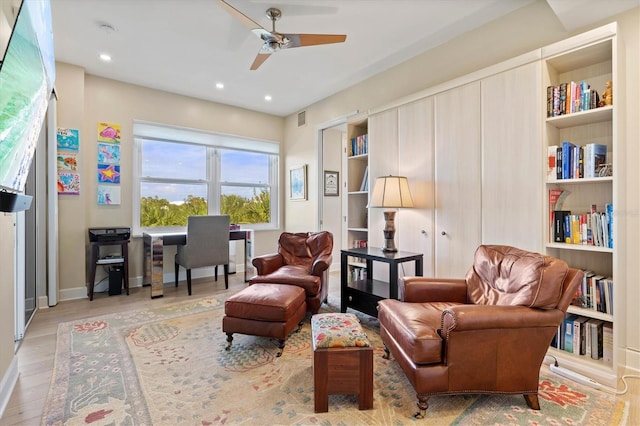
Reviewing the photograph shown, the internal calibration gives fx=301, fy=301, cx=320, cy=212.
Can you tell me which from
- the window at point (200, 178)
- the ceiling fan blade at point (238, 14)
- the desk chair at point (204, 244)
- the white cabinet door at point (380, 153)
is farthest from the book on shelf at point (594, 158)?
the window at point (200, 178)

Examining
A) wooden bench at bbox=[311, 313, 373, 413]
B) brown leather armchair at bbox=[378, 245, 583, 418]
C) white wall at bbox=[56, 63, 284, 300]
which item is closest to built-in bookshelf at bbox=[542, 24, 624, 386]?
brown leather armchair at bbox=[378, 245, 583, 418]

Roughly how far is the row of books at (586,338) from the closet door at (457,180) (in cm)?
78

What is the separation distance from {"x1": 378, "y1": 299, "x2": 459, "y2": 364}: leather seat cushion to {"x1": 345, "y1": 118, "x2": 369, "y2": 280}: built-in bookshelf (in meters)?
1.70

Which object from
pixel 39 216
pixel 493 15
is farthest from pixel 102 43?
pixel 493 15

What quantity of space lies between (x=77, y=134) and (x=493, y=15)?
4.65m

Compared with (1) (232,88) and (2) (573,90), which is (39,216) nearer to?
(1) (232,88)

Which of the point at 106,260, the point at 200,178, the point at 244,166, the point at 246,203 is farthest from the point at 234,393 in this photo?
the point at 244,166

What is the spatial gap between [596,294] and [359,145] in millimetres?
2635

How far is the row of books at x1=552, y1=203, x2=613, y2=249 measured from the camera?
195 cm

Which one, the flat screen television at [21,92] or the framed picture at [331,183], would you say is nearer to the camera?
the flat screen television at [21,92]

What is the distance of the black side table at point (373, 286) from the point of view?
8.70 ft

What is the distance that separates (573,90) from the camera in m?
2.10

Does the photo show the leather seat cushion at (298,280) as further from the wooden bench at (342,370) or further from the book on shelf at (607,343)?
the book on shelf at (607,343)

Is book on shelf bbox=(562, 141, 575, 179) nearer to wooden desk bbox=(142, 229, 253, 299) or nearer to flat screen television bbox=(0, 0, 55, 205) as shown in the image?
flat screen television bbox=(0, 0, 55, 205)
